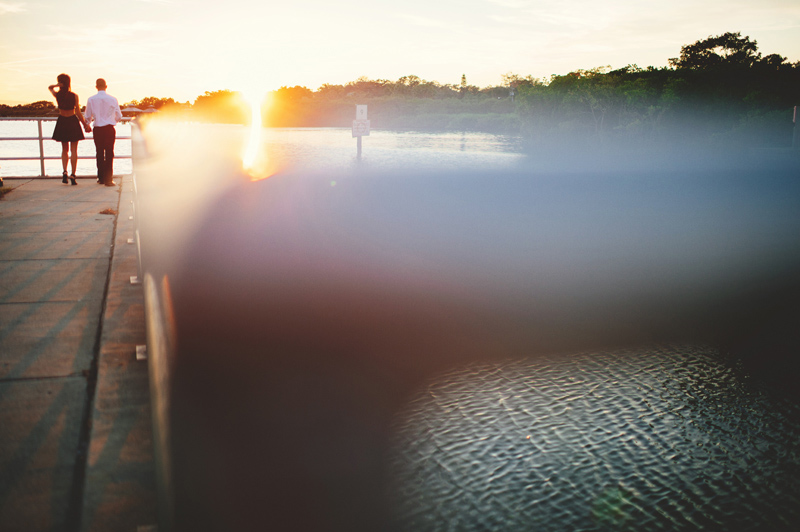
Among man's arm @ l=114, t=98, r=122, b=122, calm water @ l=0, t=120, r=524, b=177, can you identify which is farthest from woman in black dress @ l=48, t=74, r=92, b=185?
calm water @ l=0, t=120, r=524, b=177

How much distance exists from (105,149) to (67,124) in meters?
0.68

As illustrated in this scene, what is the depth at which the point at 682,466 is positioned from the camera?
1.52m

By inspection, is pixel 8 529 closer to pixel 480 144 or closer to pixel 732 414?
pixel 732 414

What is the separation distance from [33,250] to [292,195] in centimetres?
564

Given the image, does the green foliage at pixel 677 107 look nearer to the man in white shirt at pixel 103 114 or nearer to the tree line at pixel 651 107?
the tree line at pixel 651 107

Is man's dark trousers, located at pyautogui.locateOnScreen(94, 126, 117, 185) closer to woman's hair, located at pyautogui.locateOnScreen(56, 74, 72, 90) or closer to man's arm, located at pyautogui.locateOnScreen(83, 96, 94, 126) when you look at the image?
man's arm, located at pyautogui.locateOnScreen(83, 96, 94, 126)

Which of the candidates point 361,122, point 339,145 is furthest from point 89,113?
point 339,145

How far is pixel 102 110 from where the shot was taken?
962 centimetres

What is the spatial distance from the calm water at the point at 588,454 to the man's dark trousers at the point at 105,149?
389 inches

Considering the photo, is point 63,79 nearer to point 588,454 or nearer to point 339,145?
point 339,145

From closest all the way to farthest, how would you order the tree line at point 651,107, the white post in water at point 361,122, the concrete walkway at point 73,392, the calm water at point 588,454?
1. the calm water at point 588,454
2. the concrete walkway at point 73,392
3. the tree line at point 651,107
4. the white post in water at point 361,122

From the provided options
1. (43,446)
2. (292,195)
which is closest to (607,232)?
(292,195)

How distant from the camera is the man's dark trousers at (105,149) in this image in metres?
9.83

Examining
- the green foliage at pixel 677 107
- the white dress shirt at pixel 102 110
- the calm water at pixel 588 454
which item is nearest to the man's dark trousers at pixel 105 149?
the white dress shirt at pixel 102 110
